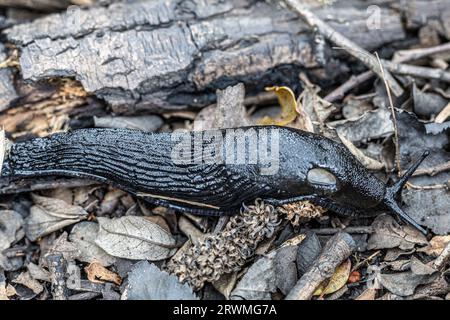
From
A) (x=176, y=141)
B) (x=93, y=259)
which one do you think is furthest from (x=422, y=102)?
(x=93, y=259)

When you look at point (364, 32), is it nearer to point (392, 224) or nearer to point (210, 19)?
point (210, 19)

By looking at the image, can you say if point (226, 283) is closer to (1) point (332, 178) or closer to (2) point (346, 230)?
(2) point (346, 230)

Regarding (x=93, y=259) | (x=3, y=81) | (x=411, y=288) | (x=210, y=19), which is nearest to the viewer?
(x=411, y=288)

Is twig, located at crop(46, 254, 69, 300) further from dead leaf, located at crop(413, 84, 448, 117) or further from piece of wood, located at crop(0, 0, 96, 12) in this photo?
dead leaf, located at crop(413, 84, 448, 117)

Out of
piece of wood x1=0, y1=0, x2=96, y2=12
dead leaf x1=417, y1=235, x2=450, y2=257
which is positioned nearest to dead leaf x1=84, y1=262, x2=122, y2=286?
dead leaf x1=417, y1=235, x2=450, y2=257

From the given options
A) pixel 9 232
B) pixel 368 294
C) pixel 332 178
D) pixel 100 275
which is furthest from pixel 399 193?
pixel 9 232
